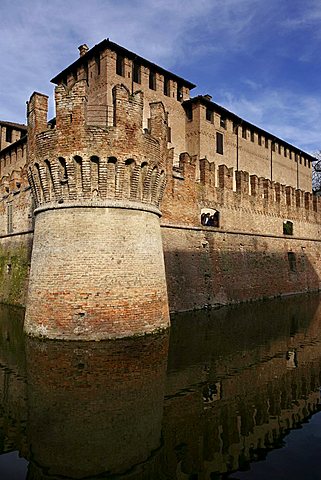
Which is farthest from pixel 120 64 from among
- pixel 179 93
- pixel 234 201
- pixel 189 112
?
pixel 234 201

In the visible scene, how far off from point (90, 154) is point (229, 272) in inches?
429

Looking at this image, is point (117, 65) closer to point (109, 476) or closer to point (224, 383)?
point (224, 383)

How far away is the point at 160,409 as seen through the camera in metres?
6.54

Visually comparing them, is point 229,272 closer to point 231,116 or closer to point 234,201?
point 234,201

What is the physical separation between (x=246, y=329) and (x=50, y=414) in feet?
27.9

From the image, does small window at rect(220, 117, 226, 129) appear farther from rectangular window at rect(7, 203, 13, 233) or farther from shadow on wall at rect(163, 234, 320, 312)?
rectangular window at rect(7, 203, 13, 233)

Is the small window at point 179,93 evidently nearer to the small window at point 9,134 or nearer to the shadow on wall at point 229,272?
the shadow on wall at point 229,272

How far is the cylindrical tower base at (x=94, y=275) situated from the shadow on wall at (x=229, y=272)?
4.47 metres

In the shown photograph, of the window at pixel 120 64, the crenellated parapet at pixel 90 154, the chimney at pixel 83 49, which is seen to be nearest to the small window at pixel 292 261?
the window at pixel 120 64

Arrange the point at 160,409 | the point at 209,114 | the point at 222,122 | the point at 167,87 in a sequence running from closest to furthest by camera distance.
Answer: the point at 160,409 < the point at 167,87 < the point at 209,114 < the point at 222,122

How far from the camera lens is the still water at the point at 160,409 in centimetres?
502

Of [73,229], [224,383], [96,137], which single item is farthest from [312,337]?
[96,137]

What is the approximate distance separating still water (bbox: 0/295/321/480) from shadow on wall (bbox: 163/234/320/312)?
16.3 ft

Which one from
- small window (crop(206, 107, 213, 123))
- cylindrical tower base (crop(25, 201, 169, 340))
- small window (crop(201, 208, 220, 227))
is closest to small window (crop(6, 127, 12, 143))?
small window (crop(206, 107, 213, 123))
